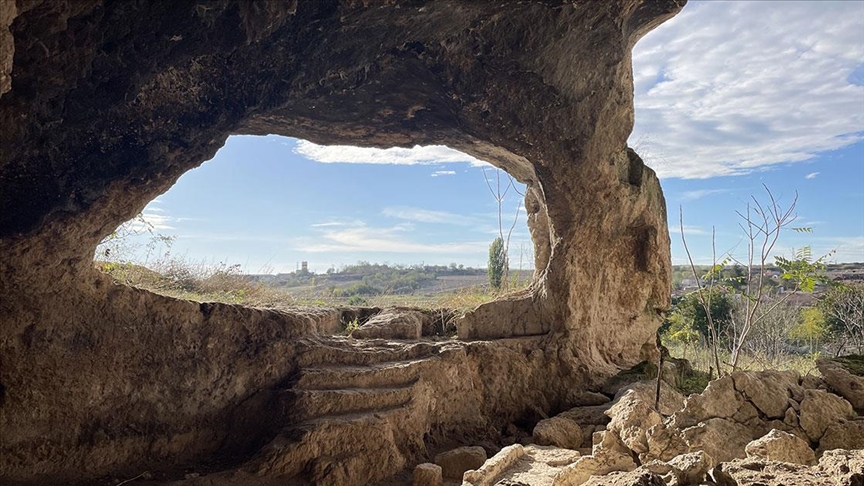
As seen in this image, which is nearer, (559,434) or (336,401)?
(336,401)

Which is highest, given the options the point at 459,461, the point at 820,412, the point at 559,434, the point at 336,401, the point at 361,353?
the point at 361,353

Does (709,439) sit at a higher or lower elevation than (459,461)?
higher

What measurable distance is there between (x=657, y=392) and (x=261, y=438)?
12.2 feet

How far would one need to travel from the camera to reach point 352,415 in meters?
4.48

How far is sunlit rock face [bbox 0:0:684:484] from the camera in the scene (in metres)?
3.40

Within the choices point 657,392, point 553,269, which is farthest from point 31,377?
point 657,392

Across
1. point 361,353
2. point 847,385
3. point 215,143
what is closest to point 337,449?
point 361,353

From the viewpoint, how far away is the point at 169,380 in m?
4.44

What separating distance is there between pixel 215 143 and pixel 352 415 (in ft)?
8.55

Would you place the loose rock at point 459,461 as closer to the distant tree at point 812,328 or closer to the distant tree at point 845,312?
the distant tree at point 845,312

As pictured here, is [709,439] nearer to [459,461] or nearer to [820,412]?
[820,412]

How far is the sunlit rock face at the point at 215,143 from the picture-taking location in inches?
134

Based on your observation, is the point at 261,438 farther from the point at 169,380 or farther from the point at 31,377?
the point at 31,377

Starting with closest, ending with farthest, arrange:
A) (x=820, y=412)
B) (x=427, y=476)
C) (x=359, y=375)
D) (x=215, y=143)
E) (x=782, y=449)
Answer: (x=782, y=449) → (x=820, y=412) → (x=427, y=476) → (x=215, y=143) → (x=359, y=375)
